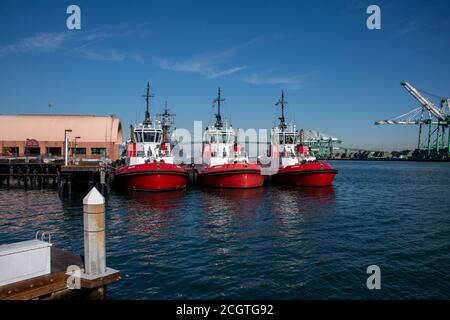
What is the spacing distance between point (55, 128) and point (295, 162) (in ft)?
130

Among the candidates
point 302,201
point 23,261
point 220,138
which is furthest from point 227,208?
point 23,261

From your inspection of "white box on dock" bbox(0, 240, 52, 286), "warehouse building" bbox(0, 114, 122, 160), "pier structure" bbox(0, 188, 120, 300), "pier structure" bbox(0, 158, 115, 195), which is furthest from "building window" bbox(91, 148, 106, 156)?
"white box on dock" bbox(0, 240, 52, 286)

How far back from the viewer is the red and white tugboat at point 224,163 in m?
35.3

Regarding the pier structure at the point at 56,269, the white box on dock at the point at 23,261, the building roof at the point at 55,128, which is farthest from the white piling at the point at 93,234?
the building roof at the point at 55,128

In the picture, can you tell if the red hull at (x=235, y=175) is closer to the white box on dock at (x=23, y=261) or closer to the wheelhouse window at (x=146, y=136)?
the wheelhouse window at (x=146, y=136)

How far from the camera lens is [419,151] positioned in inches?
6442

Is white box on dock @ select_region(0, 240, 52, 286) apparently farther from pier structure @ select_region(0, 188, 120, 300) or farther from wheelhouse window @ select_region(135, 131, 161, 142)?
wheelhouse window @ select_region(135, 131, 161, 142)

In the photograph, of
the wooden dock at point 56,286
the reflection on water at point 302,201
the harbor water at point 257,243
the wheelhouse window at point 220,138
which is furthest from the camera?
the wheelhouse window at point 220,138

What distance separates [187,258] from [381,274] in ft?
23.3

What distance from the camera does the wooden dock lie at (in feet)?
25.6

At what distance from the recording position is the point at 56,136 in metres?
57.2

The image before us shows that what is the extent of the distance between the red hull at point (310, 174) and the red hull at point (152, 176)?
13.3 metres
